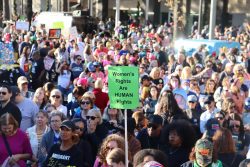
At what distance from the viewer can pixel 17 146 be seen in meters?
6.29

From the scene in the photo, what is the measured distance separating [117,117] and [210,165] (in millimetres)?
3117

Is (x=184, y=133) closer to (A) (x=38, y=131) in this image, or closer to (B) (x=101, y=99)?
(A) (x=38, y=131)

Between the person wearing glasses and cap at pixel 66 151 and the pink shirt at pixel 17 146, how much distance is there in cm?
39

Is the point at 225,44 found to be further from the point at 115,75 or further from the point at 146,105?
the point at 115,75

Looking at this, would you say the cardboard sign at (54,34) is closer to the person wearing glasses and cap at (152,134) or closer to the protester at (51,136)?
the protester at (51,136)

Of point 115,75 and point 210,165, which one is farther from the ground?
point 115,75

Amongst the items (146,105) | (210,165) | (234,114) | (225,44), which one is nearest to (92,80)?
(146,105)

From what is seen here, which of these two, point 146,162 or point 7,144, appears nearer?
point 146,162

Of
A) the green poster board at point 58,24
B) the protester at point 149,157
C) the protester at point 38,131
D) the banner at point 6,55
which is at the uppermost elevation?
the green poster board at point 58,24

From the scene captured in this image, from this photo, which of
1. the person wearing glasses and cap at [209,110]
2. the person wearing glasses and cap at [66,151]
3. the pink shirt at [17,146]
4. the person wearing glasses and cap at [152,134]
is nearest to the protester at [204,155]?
the person wearing glasses and cap at [66,151]

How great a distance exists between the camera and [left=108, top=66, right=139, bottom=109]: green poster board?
601 cm

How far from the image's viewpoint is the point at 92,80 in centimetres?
1121

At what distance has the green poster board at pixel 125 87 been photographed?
6012mm

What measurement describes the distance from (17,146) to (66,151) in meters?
0.65
